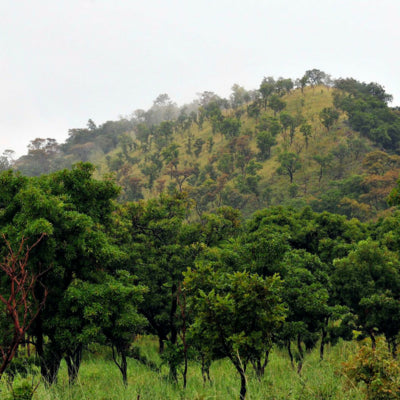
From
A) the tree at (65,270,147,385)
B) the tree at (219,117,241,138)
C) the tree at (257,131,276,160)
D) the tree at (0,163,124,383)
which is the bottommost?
the tree at (65,270,147,385)

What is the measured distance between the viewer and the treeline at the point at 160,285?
10914mm

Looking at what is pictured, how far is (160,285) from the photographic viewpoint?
82.4 ft

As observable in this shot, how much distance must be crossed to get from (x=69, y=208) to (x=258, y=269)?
35.1 ft

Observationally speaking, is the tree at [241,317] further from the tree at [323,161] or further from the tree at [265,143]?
the tree at [265,143]

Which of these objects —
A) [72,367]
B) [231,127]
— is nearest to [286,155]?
[231,127]

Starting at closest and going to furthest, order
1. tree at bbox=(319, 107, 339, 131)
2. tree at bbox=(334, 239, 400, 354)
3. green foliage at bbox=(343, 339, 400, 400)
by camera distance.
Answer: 1. green foliage at bbox=(343, 339, 400, 400)
2. tree at bbox=(334, 239, 400, 354)
3. tree at bbox=(319, 107, 339, 131)

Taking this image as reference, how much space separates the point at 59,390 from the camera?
11711mm

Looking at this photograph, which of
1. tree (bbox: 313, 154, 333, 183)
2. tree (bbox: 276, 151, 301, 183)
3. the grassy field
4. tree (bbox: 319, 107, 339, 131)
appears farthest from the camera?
tree (bbox: 319, 107, 339, 131)

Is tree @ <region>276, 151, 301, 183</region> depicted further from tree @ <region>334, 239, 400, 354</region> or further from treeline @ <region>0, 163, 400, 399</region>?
tree @ <region>334, 239, 400, 354</region>

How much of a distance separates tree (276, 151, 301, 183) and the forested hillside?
24 cm

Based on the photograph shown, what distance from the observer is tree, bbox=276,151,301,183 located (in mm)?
74688

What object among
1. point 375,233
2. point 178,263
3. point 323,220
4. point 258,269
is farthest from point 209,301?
point 375,233

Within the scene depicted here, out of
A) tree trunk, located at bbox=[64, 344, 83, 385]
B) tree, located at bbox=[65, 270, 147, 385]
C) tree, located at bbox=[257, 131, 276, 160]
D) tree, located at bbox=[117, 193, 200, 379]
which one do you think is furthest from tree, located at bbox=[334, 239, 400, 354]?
tree, located at bbox=[257, 131, 276, 160]

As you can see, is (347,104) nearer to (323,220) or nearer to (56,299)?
(323,220)
